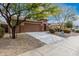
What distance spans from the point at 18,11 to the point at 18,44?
2.99ft

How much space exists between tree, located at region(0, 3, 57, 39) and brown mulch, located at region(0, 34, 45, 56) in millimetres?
225

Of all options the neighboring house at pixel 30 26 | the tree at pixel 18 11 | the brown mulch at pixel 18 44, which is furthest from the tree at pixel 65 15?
the brown mulch at pixel 18 44

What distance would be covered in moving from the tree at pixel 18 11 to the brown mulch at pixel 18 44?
225 millimetres

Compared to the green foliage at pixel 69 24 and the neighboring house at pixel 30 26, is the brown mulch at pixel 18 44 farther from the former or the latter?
the green foliage at pixel 69 24

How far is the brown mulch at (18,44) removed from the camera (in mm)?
4204

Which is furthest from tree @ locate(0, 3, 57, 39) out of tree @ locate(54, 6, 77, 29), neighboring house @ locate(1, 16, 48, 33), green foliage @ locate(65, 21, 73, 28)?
green foliage @ locate(65, 21, 73, 28)

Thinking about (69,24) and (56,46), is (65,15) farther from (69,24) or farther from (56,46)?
(56,46)

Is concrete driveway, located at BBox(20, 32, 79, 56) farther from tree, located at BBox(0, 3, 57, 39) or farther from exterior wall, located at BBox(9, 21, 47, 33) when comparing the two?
tree, located at BBox(0, 3, 57, 39)

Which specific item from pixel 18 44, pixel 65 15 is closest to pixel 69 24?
pixel 65 15

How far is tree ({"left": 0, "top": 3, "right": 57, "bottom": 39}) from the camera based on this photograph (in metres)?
4.51

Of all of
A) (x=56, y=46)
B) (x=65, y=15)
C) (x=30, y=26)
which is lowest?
(x=56, y=46)

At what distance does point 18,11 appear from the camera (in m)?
4.75

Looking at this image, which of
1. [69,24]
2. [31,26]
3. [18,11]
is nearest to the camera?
[69,24]

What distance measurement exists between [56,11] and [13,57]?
1.53 meters
